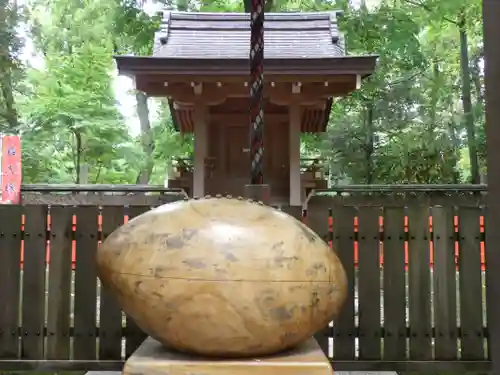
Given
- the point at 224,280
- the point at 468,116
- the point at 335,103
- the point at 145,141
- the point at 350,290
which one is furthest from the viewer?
the point at 145,141

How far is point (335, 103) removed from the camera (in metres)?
13.9

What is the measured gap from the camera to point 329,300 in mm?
1328

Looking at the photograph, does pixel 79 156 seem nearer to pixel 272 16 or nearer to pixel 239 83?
pixel 272 16

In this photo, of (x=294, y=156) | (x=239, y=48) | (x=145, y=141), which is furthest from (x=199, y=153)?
(x=145, y=141)

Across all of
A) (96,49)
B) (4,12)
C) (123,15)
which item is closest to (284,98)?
(123,15)

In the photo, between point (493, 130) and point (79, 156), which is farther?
point (79, 156)

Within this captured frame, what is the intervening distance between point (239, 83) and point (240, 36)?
1347mm

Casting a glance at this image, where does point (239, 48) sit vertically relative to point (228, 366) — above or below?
above

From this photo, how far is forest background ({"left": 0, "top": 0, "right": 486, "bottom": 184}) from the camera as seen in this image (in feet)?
38.4

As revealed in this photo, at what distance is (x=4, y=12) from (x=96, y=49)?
2.34 metres

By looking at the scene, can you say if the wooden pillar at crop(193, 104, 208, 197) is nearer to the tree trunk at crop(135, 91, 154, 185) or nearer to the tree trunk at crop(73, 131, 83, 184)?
the tree trunk at crop(73, 131, 83, 184)

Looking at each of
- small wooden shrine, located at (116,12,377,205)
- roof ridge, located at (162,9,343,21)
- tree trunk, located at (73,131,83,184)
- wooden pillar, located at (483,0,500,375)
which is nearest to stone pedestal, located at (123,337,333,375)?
wooden pillar, located at (483,0,500,375)

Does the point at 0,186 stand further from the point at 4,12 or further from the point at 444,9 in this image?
the point at 444,9

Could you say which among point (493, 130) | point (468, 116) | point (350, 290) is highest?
point (468, 116)
